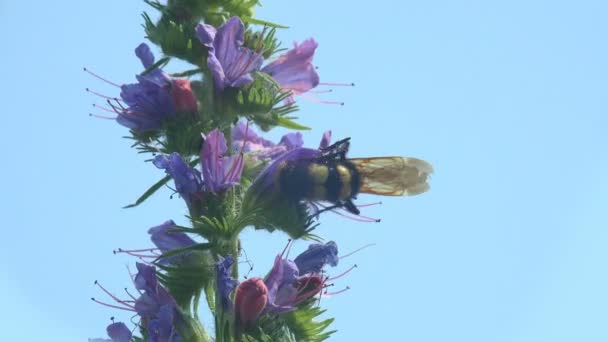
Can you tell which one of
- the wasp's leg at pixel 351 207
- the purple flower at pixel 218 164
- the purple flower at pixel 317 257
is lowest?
the purple flower at pixel 317 257

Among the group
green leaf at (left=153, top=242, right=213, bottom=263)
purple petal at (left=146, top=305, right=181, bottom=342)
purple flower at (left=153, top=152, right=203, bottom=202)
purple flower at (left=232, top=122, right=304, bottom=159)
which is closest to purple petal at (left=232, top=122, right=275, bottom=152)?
purple flower at (left=232, top=122, right=304, bottom=159)

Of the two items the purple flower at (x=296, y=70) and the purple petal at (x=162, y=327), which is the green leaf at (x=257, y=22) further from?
the purple petal at (x=162, y=327)

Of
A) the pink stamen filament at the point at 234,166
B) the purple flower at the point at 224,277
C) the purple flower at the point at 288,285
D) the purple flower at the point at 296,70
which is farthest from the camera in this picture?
the purple flower at the point at 296,70

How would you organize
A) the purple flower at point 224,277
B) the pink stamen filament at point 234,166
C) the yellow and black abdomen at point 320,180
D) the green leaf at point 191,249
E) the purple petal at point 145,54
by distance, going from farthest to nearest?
the purple petal at point 145,54
the yellow and black abdomen at point 320,180
the pink stamen filament at point 234,166
the green leaf at point 191,249
the purple flower at point 224,277

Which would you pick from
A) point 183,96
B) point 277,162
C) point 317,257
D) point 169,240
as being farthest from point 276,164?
point 169,240

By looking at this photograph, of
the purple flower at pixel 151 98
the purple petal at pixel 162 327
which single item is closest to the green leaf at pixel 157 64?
the purple flower at pixel 151 98

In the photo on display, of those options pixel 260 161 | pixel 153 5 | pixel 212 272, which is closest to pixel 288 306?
pixel 212 272

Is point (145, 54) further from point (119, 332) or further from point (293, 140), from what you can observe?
point (119, 332)
